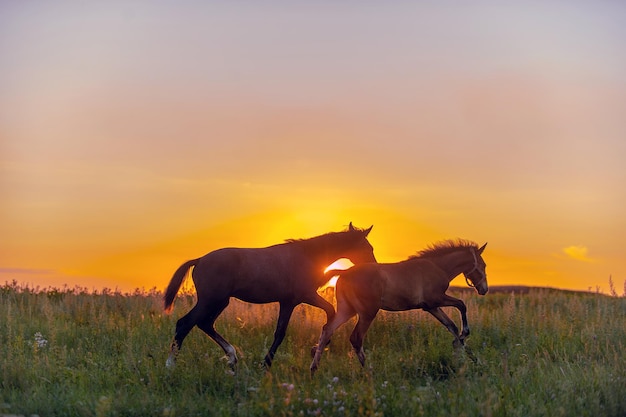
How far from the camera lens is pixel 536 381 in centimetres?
967

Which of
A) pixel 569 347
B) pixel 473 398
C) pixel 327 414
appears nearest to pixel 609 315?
pixel 569 347

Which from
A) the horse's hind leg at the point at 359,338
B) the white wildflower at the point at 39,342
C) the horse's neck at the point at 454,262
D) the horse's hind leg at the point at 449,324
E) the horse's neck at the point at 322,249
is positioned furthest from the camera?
the horse's neck at the point at 454,262

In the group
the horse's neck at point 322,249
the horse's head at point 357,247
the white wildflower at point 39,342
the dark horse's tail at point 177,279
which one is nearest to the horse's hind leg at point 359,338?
the horse's neck at point 322,249

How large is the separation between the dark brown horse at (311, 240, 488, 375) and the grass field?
519mm

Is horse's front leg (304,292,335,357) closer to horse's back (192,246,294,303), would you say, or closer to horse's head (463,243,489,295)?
horse's back (192,246,294,303)

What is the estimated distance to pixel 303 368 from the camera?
36.3ft

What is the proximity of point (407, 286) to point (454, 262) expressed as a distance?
1.37 meters

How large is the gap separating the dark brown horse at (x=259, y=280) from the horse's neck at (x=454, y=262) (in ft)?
6.35

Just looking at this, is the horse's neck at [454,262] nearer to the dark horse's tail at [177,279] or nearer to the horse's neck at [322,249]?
the horse's neck at [322,249]

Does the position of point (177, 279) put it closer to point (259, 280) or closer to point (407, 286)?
point (259, 280)

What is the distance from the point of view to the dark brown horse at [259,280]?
38.3ft

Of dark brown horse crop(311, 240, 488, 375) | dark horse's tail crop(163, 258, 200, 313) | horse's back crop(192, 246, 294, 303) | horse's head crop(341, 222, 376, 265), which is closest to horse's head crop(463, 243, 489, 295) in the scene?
dark brown horse crop(311, 240, 488, 375)

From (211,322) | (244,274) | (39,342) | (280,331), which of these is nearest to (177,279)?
(211,322)

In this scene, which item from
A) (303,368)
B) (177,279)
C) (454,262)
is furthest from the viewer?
(454,262)
